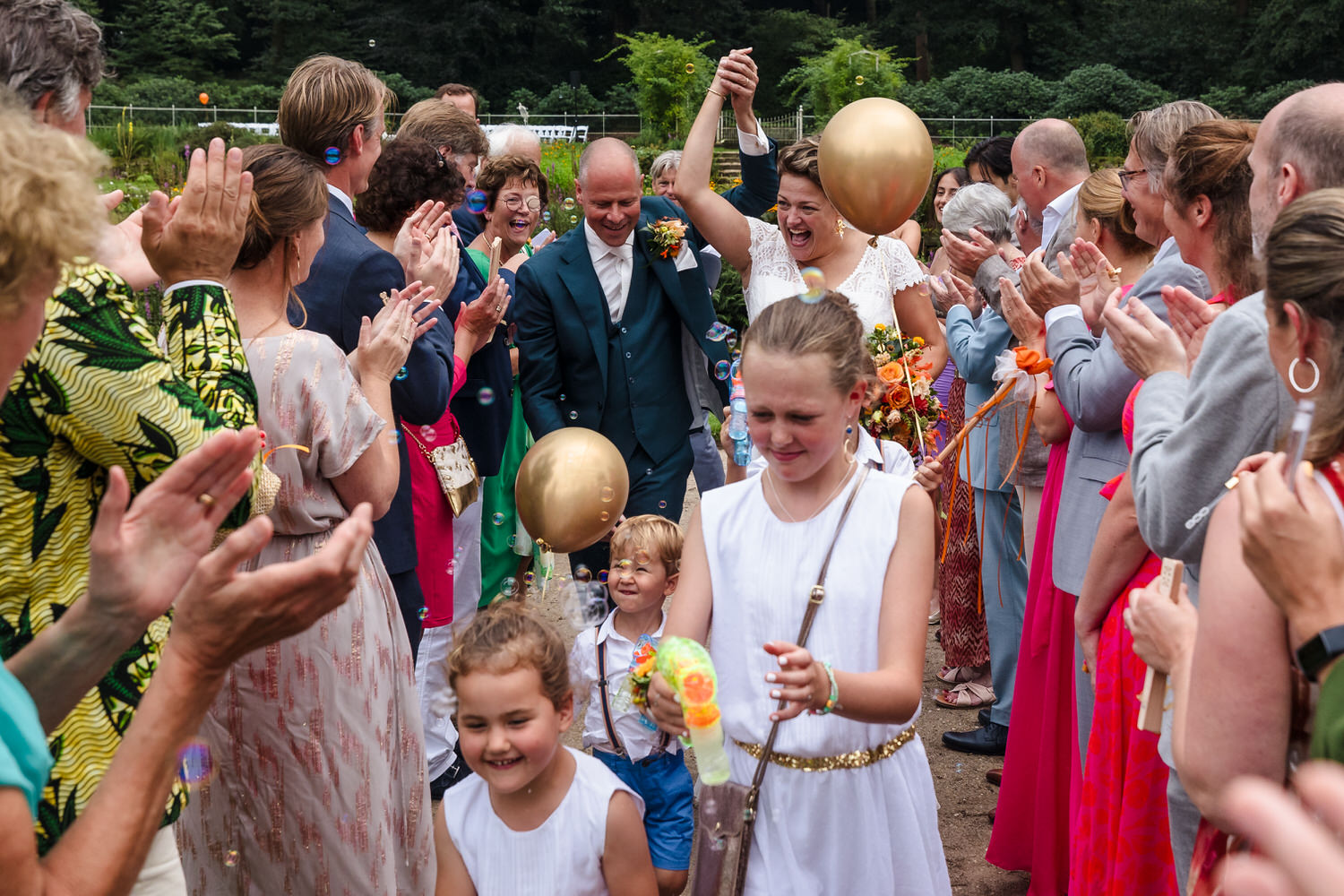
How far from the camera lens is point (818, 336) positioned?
2.51 m

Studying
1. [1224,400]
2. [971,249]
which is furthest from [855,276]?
[1224,400]

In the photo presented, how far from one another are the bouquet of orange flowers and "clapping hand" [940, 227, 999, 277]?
27.6 inches

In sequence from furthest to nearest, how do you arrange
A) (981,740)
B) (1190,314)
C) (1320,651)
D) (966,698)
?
(966,698) < (981,740) < (1190,314) < (1320,651)

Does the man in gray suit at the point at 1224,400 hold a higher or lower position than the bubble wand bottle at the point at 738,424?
higher

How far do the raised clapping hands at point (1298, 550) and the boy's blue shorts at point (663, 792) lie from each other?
250 cm

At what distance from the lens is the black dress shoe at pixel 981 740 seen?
16.6ft

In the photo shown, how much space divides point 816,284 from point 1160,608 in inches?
59.1

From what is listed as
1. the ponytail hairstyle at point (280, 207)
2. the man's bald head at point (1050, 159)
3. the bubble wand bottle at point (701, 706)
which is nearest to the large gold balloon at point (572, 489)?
the ponytail hairstyle at point (280, 207)

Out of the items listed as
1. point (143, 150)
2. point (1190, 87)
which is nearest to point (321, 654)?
point (143, 150)

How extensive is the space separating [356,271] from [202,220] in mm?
1168

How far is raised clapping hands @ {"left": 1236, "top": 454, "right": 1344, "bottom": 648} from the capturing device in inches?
59.2

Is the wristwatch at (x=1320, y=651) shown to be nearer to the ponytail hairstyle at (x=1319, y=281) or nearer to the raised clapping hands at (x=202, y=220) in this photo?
the ponytail hairstyle at (x=1319, y=281)

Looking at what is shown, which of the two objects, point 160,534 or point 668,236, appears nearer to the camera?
point 160,534

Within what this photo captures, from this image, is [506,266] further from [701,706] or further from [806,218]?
[701,706]
